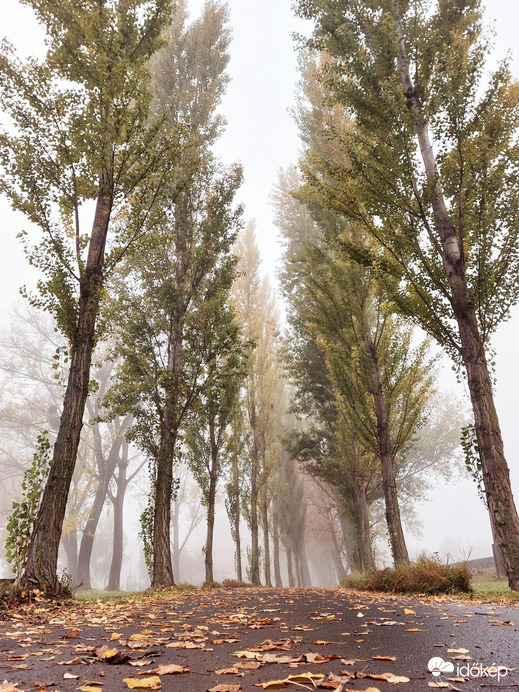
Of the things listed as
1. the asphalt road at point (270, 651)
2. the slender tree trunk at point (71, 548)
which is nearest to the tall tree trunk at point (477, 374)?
the asphalt road at point (270, 651)

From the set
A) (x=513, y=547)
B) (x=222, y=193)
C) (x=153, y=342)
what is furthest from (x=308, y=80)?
(x=513, y=547)

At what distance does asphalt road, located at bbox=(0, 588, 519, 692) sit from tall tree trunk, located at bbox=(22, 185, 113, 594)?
1526 mm

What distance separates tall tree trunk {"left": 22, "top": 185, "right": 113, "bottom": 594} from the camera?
4.69 metres

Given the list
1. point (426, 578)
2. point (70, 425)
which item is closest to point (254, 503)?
point (426, 578)

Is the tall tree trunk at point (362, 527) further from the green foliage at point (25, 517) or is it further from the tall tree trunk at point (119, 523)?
the tall tree trunk at point (119, 523)

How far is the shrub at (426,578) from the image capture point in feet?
15.7

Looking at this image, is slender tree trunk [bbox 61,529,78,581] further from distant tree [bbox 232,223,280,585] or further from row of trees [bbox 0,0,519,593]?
row of trees [bbox 0,0,519,593]

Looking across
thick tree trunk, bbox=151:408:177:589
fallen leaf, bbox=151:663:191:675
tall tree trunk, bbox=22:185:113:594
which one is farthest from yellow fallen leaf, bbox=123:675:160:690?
thick tree trunk, bbox=151:408:177:589

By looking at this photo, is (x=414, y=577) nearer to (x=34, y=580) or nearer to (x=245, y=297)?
(x=34, y=580)

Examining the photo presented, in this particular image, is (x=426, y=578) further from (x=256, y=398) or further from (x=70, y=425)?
(x=256, y=398)

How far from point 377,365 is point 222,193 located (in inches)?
240

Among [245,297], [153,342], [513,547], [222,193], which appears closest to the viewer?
[513,547]

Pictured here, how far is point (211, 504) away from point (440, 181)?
9126mm

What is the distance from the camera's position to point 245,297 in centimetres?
1588
